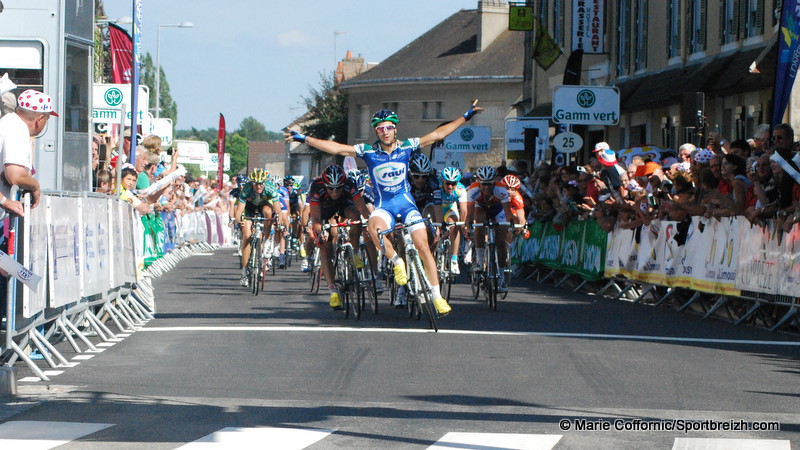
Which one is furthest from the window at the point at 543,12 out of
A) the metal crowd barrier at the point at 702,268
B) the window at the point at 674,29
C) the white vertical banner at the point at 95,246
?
the white vertical banner at the point at 95,246

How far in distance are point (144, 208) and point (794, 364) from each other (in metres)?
9.08

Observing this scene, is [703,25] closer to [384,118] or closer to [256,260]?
[256,260]

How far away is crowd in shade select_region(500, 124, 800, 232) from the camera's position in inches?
619

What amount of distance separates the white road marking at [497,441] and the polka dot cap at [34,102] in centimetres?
471

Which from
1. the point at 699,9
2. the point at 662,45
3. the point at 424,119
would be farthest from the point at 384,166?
the point at 424,119

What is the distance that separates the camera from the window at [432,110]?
81.1 meters

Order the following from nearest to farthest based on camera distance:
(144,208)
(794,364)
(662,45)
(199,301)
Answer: (794,364)
(144,208)
(199,301)
(662,45)

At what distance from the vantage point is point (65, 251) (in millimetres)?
12578

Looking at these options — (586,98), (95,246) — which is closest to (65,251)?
(95,246)

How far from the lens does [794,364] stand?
12164 mm

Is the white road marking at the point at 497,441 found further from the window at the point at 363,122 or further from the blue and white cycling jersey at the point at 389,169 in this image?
the window at the point at 363,122

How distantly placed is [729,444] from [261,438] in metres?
2.49

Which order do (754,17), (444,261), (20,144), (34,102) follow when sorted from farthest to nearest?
1. (754,17)
2. (444,261)
3. (34,102)
4. (20,144)

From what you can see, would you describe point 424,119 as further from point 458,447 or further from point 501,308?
point 458,447
